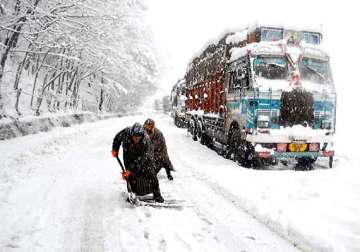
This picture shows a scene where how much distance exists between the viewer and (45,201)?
707cm

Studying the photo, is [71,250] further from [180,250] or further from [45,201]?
[45,201]

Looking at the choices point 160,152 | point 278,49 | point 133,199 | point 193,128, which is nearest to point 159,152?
point 160,152

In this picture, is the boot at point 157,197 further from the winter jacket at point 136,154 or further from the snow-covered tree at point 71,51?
the snow-covered tree at point 71,51

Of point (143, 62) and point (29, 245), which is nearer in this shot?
point (29, 245)

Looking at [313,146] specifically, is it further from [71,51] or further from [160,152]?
[71,51]

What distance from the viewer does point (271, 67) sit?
10875 mm

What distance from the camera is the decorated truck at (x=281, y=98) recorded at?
10461mm

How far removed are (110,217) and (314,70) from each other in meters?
7.28

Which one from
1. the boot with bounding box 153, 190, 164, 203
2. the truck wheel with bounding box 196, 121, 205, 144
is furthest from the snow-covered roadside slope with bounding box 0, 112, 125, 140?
the boot with bounding box 153, 190, 164, 203

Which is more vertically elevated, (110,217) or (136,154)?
(136,154)

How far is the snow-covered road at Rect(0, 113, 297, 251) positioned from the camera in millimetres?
5125

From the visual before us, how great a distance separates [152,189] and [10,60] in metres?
24.6

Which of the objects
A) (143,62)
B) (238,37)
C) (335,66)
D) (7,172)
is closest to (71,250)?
(7,172)

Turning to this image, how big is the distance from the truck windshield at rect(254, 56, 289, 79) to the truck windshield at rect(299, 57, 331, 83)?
0.48m
